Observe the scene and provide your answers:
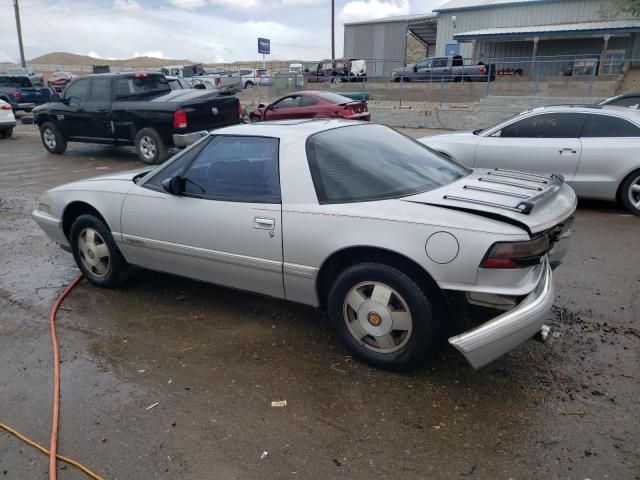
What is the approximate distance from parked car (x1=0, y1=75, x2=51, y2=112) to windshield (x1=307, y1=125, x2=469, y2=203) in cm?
2198

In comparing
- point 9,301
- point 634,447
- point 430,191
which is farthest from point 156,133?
point 634,447

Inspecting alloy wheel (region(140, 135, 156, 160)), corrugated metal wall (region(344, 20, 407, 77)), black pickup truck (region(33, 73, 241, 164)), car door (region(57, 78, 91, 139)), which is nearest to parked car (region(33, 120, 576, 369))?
black pickup truck (region(33, 73, 241, 164))

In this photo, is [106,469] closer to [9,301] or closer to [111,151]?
[9,301]

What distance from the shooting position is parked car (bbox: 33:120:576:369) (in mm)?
2816

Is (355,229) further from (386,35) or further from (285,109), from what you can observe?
(386,35)

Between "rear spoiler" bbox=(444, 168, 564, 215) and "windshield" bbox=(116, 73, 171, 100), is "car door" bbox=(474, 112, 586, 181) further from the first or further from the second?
"windshield" bbox=(116, 73, 171, 100)

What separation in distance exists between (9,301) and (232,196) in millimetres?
2399

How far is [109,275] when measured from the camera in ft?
14.9

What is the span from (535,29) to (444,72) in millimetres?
9020

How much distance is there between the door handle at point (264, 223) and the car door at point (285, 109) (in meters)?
11.1

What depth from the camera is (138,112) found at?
10805 millimetres

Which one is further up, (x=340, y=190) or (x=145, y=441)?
(x=340, y=190)

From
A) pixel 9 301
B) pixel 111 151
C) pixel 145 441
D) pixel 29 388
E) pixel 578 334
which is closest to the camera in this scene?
pixel 145 441

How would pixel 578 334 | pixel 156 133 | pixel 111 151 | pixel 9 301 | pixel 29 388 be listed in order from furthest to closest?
pixel 111 151 → pixel 156 133 → pixel 9 301 → pixel 578 334 → pixel 29 388
